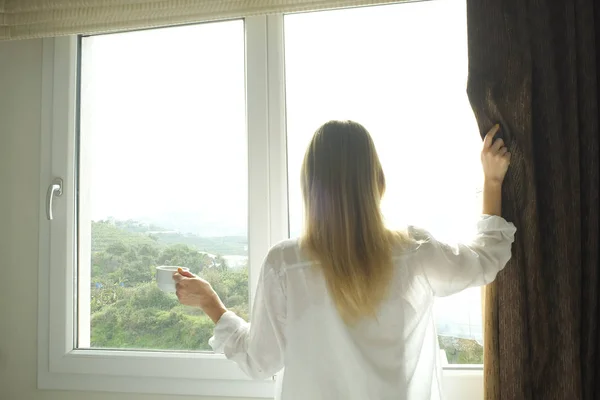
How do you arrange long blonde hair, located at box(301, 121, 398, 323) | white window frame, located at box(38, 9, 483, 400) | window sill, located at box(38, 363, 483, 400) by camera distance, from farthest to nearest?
white window frame, located at box(38, 9, 483, 400) < window sill, located at box(38, 363, 483, 400) < long blonde hair, located at box(301, 121, 398, 323)

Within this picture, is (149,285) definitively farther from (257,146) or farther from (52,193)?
(257,146)

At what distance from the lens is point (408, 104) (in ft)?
4.58

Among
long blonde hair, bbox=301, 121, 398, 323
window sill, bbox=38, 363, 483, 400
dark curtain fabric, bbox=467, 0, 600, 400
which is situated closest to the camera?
long blonde hair, bbox=301, 121, 398, 323

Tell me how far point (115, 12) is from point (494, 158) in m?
1.28

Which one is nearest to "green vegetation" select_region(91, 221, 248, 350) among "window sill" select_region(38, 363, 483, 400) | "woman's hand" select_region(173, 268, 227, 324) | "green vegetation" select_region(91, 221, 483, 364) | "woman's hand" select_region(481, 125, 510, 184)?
"green vegetation" select_region(91, 221, 483, 364)

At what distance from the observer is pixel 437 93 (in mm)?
1387

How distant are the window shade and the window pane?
0.16 metres

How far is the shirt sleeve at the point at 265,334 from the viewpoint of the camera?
1007 millimetres

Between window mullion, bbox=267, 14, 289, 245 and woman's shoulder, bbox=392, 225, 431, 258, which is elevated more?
window mullion, bbox=267, 14, 289, 245

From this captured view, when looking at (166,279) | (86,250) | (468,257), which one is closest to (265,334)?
(166,279)

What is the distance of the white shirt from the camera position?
0.98m

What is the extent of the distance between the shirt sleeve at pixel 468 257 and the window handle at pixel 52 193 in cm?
125

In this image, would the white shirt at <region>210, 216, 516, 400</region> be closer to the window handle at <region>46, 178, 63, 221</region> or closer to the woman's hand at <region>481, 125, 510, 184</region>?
the woman's hand at <region>481, 125, 510, 184</region>

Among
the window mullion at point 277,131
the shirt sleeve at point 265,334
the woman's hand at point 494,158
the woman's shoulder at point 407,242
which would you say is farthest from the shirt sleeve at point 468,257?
the window mullion at point 277,131
